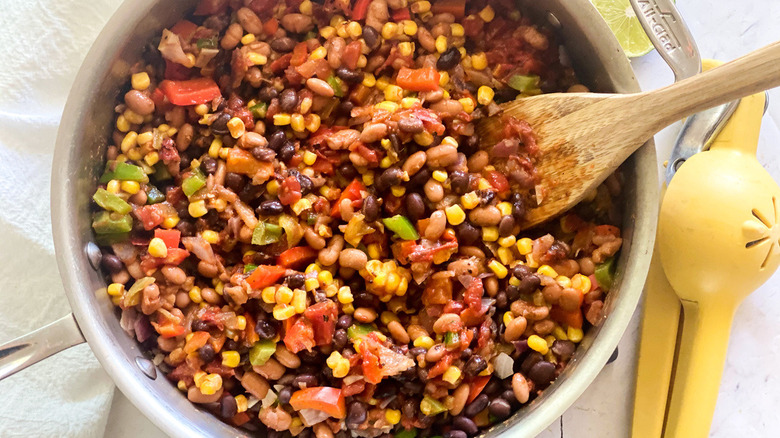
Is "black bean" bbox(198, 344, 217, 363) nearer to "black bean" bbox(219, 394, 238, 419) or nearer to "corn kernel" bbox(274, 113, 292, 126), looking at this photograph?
"black bean" bbox(219, 394, 238, 419)

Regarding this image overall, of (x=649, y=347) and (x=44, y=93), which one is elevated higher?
(x=44, y=93)

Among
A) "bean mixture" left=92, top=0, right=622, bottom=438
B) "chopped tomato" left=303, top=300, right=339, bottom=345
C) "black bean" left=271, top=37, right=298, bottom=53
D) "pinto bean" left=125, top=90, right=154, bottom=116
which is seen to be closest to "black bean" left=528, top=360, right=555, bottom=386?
"bean mixture" left=92, top=0, right=622, bottom=438

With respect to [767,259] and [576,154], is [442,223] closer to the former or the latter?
[576,154]

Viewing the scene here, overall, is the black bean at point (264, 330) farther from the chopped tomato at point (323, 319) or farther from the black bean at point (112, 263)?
the black bean at point (112, 263)

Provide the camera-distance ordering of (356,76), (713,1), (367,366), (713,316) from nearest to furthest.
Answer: (367,366)
(356,76)
(713,316)
(713,1)

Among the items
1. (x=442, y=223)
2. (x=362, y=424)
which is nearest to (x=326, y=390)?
(x=362, y=424)

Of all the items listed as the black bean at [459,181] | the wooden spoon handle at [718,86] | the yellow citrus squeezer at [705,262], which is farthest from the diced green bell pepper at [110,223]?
the yellow citrus squeezer at [705,262]

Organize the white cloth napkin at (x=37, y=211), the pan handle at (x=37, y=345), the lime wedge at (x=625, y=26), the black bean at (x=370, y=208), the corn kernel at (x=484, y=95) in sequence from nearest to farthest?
the pan handle at (x=37, y=345) < the black bean at (x=370, y=208) < the corn kernel at (x=484, y=95) < the white cloth napkin at (x=37, y=211) < the lime wedge at (x=625, y=26)
